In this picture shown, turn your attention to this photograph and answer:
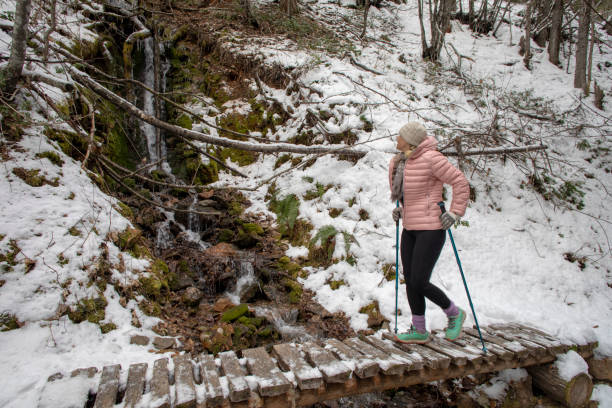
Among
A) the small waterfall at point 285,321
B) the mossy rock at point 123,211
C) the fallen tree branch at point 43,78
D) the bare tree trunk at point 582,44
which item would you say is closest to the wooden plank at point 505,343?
the small waterfall at point 285,321

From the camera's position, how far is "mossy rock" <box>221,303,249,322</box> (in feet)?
15.0

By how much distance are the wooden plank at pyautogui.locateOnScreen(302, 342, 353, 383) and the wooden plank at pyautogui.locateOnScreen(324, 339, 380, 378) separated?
8 cm

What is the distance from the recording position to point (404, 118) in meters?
7.52

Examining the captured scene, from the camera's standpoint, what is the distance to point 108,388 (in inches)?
92.6

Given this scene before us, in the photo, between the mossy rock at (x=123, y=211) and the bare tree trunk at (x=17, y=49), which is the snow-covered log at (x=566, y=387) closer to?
the mossy rock at (x=123, y=211)

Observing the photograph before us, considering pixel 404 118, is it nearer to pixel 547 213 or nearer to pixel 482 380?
pixel 547 213

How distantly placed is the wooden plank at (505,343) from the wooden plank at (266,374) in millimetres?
2432

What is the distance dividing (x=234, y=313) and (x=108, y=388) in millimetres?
2333

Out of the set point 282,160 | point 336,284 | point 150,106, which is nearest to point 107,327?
point 336,284

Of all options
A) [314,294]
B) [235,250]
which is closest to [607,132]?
[314,294]

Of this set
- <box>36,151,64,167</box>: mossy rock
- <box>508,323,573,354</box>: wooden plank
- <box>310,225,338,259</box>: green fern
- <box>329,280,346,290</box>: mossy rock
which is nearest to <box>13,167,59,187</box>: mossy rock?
<box>36,151,64,167</box>: mossy rock

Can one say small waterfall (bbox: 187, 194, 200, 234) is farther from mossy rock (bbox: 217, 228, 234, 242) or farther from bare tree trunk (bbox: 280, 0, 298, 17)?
bare tree trunk (bbox: 280, 0, 298, 17)

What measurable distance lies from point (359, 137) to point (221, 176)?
3772 millimetres

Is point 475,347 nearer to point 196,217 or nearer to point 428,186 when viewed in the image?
point 428,186
